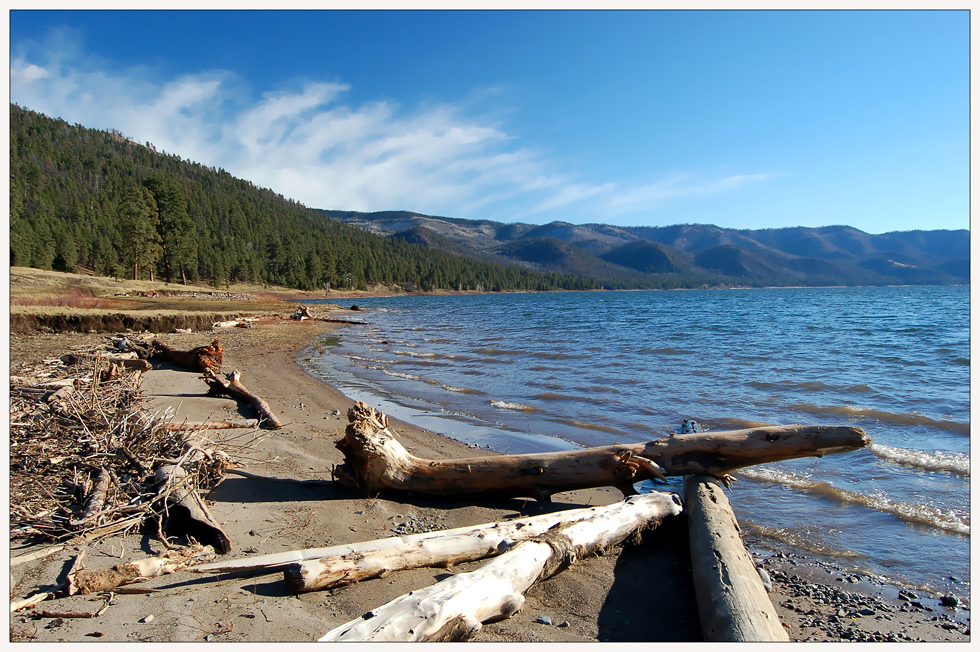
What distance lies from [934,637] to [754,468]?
3.49 m

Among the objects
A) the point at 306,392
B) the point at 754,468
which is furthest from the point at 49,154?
the point at 754,468

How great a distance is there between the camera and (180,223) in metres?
65.5

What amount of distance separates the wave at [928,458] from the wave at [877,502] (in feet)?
5.39

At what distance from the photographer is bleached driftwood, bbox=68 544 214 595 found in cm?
319

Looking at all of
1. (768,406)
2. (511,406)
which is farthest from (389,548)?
(768,406)

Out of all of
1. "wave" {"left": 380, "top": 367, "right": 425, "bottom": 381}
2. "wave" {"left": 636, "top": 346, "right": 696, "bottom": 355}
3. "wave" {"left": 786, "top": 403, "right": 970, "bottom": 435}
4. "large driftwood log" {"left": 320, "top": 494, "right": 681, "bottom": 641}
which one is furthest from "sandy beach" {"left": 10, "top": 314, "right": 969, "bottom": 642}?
"wave" {"left": 636, "top": 346, "right": 696, "bottom": 355}

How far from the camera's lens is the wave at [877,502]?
214 inches

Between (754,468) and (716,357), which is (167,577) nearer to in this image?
(754,468)

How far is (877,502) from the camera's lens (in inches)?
234

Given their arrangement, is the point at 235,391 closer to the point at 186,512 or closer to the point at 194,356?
the point at 194,356

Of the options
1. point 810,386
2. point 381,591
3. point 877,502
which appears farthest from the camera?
point 810,386

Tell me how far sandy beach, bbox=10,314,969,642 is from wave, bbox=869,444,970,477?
3.89m

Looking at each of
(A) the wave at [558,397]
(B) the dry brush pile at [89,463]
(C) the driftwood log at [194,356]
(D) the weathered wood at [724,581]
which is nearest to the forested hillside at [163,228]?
(C) the driftwood log at [194,356]

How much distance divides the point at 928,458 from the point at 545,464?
20.8ft
